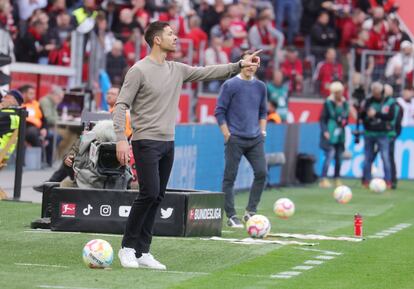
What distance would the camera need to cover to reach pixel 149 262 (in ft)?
39.5

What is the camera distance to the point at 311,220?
60.8 feet

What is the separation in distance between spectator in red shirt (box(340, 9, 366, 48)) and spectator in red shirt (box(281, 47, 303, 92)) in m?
2.44

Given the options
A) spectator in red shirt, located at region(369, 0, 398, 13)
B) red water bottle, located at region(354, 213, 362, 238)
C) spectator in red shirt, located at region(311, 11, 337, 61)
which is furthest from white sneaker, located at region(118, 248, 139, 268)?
spectator in red shirt, located at region(369, 0, 398, 13)

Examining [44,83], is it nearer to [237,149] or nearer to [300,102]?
[300,102]

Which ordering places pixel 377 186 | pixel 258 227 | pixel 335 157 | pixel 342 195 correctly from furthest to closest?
pixel 335 157 → pixel 377 186 → pixel 342 195 → pixel 258 227

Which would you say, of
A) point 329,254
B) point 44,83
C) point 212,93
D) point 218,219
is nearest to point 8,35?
point 44,83

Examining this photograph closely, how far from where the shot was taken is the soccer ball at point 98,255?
461 inches

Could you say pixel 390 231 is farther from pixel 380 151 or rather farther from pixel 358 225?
pixel 380 151

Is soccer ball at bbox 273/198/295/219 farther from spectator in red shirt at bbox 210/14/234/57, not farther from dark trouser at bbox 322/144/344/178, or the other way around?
spectator in red shirt at bbox 210/14/234/57

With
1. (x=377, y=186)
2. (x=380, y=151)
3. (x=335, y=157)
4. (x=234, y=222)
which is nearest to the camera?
(x=234, y=222)

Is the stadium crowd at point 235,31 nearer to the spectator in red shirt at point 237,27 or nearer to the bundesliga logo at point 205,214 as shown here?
the spectator in red shirt at point 237,27

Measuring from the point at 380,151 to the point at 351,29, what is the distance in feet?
24.4

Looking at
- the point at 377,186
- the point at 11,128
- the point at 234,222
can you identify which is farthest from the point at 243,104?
the point at 377,186

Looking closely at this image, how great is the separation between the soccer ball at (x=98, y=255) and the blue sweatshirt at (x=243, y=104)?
5481mm
